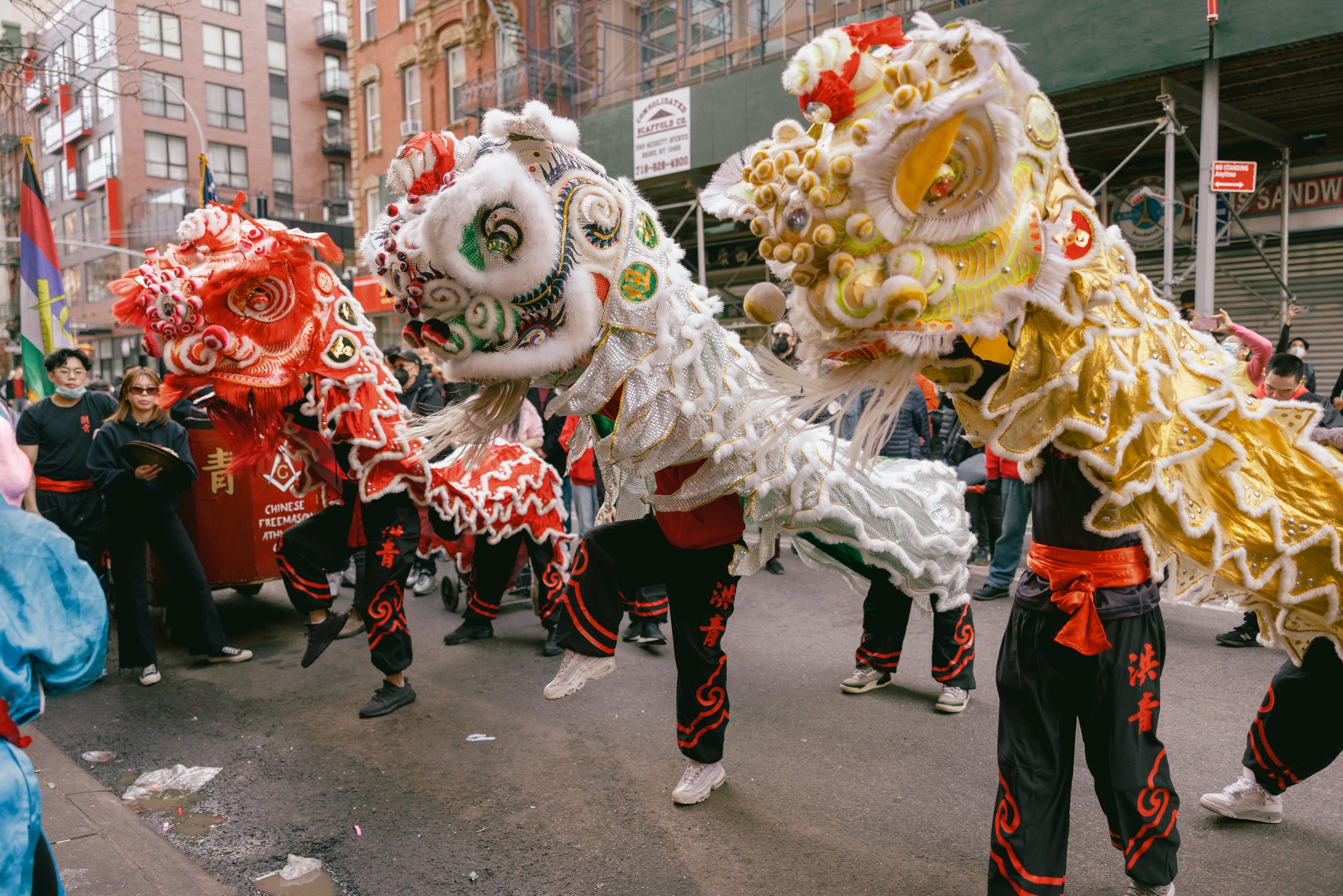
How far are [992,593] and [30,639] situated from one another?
18.2 ft

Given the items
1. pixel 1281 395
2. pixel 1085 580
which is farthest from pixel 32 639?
pixel 1281 395

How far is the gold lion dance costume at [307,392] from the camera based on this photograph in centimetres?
399

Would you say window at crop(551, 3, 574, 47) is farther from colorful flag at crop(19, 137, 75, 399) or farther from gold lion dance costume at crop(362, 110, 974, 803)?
gold lion dance costume at crop(362, 110, 974, 803)

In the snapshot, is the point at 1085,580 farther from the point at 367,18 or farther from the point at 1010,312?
the point at 367,18

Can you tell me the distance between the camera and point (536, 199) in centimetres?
270

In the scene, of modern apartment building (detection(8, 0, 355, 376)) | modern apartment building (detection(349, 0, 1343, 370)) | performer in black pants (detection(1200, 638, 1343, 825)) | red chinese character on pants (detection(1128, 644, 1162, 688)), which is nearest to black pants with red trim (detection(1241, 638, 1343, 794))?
performer in black pants (detection(1200, 638, 1343, 825))

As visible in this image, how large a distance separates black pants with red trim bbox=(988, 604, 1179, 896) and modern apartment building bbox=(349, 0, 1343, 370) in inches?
56.9

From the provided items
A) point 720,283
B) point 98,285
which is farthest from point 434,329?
point 98,285

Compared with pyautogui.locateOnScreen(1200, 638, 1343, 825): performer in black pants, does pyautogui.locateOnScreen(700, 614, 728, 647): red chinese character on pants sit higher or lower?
higher

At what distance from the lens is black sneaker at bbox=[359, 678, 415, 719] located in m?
4.38

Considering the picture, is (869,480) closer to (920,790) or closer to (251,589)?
(920,790)

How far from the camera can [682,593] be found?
3.21m

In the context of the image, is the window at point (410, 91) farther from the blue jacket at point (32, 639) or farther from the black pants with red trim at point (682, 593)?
the blue jacket at point (32, 639)

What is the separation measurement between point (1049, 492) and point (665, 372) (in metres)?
1.23
